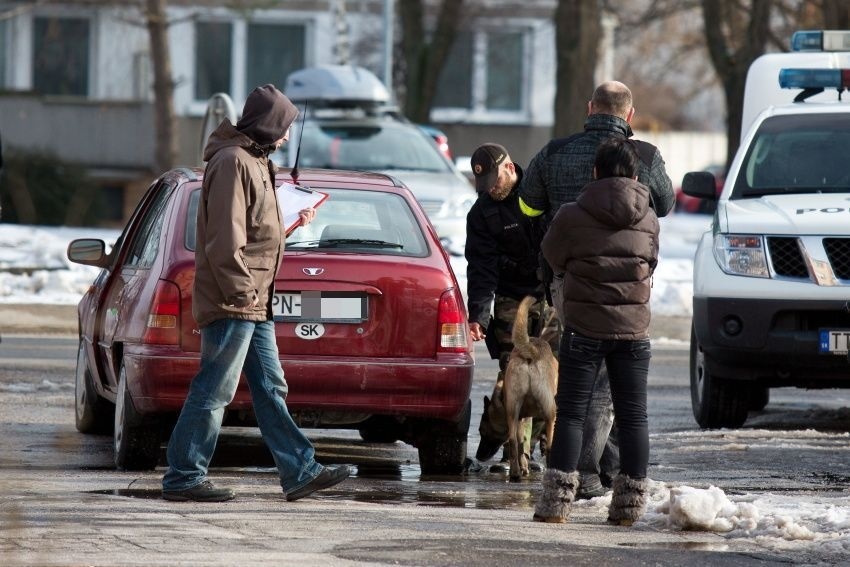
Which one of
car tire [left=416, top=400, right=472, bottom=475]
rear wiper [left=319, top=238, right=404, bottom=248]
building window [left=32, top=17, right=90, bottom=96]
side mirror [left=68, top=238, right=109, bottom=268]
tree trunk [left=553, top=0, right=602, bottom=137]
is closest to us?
rear wiper [left=319, top=238, right=404, bottom=248]

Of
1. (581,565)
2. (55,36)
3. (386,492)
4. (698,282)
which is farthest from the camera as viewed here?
(55,36)

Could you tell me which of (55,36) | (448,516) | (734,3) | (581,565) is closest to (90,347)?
(448,516)

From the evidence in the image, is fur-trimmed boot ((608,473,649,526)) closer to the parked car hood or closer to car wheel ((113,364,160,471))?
car wheel ((113,364,160,471))

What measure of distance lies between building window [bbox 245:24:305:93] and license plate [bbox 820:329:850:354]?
95.6ft

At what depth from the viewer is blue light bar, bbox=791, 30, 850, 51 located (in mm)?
13094

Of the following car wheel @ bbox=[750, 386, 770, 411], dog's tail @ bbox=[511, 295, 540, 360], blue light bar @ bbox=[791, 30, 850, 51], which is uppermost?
blue light bar @ bbox=[791, 30, 850, 51]

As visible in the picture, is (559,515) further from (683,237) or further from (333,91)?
(683,237)

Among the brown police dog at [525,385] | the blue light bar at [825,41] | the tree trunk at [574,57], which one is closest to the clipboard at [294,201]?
the brown police dog at [525,385]

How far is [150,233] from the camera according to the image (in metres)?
9.26

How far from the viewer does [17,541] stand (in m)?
6.52

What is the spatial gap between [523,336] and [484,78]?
31.7 metres

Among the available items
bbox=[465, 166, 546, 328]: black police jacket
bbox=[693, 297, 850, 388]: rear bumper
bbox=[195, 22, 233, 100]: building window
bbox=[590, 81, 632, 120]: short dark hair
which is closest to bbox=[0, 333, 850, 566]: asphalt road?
bbox=[693, 297, 850, 388]: rear bumper

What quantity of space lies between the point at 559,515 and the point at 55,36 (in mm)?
30491

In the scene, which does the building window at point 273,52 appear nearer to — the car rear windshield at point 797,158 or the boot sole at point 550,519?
the car rear windshield at point 797,158
